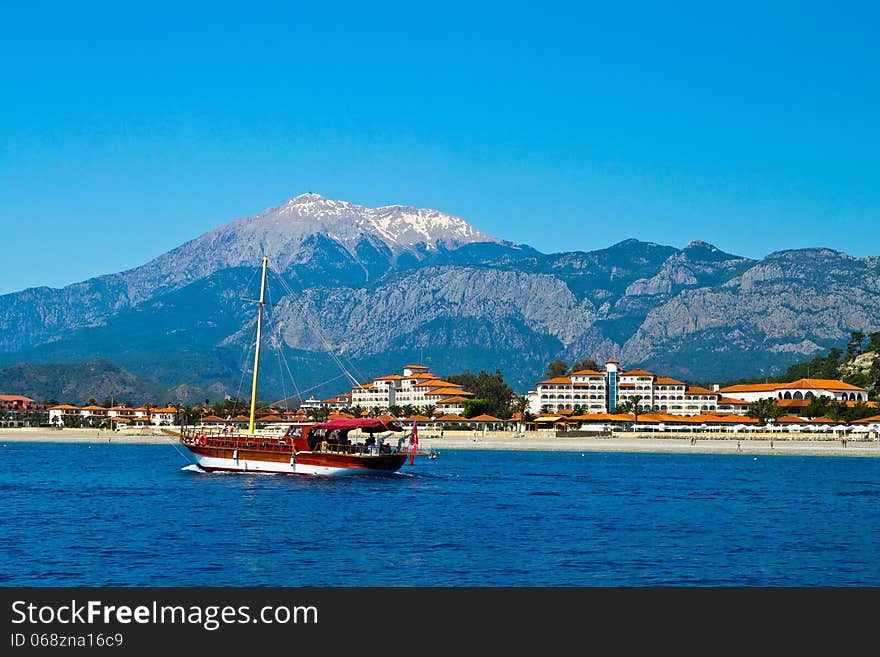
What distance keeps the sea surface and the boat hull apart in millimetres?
1382

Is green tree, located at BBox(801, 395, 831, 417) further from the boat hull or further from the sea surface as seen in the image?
the boat hull

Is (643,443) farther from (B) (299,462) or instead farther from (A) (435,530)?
(A) (435,530)

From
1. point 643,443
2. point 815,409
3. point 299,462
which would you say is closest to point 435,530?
point 299,462

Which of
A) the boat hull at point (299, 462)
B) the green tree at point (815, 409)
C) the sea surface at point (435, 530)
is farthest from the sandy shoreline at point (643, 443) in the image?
the boat hull at point (299, 462)

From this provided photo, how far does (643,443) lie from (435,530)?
381 feet

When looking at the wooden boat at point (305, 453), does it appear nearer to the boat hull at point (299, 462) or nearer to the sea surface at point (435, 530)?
the boat hull at point (299, 462)

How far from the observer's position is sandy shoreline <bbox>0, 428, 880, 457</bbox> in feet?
482

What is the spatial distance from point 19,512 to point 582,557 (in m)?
31.7

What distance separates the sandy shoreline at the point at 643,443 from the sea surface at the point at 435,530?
56647mm

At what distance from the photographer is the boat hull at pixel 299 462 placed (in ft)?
274

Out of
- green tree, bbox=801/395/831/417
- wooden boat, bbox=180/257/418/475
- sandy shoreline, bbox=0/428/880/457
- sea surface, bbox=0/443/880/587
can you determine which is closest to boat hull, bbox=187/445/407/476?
wooden boat, bbox=180/257/418/475
